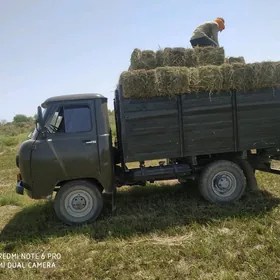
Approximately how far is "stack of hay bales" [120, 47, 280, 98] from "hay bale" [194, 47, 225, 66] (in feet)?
1.88

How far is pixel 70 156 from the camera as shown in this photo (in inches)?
209

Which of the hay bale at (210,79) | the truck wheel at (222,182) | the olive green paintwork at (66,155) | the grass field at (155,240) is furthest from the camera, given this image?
the truck wheel at (222,182)

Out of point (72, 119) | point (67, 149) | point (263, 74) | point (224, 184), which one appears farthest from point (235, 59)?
point (67, 149)

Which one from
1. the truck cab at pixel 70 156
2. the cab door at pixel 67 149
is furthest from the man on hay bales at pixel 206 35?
the cab door at pixel 67 149

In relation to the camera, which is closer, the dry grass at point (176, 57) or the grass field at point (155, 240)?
the grass field at point (155, 240)

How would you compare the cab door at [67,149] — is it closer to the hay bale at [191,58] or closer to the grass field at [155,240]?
the grass field at [155,240]

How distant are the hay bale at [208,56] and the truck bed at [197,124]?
1.00m

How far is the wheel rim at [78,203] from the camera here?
5.45 meters

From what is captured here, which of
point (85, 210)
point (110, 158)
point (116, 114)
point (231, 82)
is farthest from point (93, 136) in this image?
point (231, 82)

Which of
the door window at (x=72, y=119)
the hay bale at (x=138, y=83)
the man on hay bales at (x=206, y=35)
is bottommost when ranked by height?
the door window at (x=72, y=119)

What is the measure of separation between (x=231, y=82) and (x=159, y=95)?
4.64 feet

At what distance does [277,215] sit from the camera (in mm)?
5125

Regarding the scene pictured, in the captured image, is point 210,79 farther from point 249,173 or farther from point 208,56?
point 249,173

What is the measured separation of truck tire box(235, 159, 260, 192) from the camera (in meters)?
6.34
